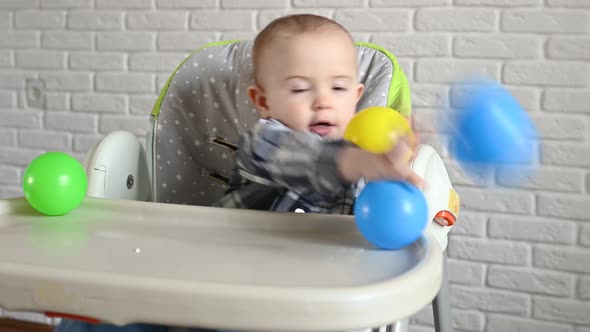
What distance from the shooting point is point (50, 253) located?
2.27 feet

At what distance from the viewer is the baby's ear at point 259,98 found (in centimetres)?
105

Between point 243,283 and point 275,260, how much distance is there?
109 millimetres

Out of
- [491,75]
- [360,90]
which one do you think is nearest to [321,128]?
[360,90]

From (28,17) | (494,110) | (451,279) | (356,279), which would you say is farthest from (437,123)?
(28,17)

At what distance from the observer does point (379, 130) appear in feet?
2.27

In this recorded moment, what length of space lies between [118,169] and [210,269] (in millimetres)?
462

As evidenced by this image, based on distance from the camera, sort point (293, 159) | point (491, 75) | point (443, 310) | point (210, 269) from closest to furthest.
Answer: point (210, 269)
point (293, 159)
point (443, 310)
point (491, 75)

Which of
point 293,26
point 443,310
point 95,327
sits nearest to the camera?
point 95,327

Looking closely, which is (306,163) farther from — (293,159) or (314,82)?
(314,82)

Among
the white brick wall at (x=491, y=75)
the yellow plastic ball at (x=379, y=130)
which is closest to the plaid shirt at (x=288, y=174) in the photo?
the yellow plastic ball at (x=379, y=130)

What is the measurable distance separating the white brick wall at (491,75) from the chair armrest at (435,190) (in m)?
0.47

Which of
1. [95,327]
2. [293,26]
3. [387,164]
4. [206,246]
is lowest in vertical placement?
[95,327]

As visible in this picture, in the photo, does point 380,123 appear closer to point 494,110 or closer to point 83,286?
point 494,110

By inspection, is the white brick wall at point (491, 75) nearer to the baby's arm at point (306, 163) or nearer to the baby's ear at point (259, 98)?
the baby's ear at point (259, 98)
